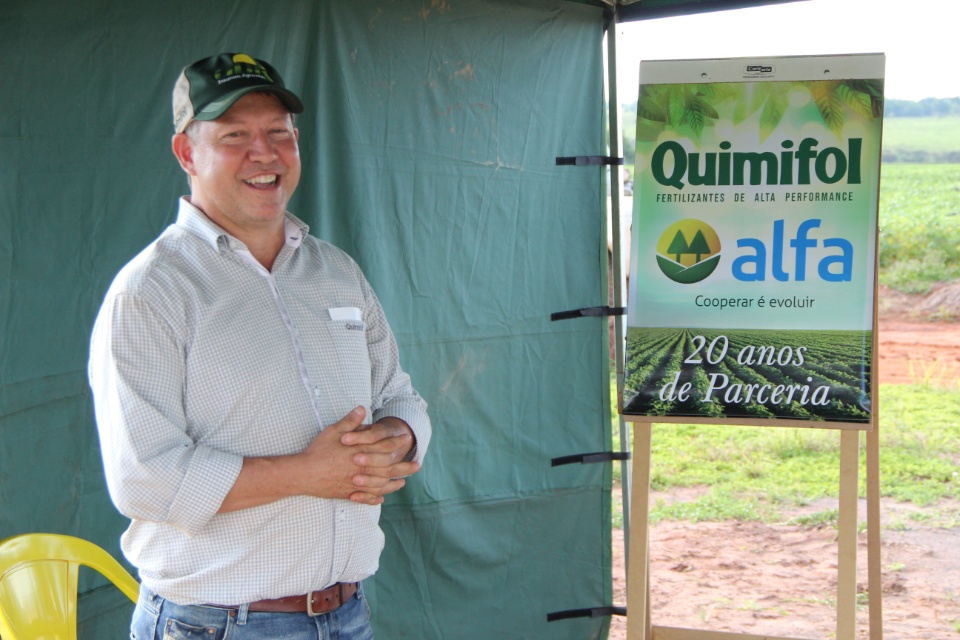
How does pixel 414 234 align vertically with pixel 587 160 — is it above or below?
below

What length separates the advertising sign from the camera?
8.32 feet

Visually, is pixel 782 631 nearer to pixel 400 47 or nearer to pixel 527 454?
pixel 527 454

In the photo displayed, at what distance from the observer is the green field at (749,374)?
2531 mm

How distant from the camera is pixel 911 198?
53.8ft

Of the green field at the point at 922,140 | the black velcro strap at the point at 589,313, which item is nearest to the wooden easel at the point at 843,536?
the black velcro strap at the point at 589,313

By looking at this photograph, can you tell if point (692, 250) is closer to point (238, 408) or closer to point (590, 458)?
point (590, 458)

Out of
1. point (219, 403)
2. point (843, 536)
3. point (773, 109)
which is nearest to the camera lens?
point (219, 403)

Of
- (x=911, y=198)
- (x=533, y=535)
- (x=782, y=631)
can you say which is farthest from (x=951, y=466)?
(x=911, y=198)

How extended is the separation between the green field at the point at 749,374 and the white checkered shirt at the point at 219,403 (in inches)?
42.5

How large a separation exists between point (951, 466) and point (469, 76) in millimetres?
5591

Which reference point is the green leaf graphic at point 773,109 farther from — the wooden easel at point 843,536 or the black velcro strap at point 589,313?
→ the black velcro strap at point 589,313

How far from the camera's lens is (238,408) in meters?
1.61

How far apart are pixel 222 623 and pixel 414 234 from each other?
5.28 ft

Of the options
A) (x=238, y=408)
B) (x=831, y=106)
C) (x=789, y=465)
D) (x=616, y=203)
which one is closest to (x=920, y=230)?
(x=789, y=465)
